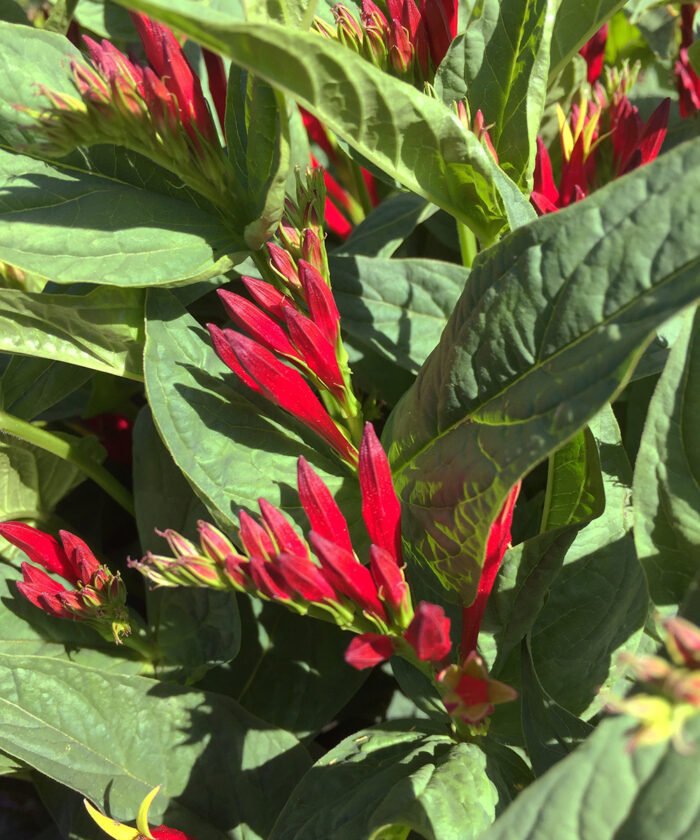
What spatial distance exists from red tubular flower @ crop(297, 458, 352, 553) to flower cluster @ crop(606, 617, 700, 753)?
0.80ft

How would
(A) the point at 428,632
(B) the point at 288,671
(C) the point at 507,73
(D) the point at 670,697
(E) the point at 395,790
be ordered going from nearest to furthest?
(D) the point at 670,697 < (A) the point at 428,632 < (E) the point at 395,790 < (C) the point at 507,73 < (B) the point at 288,671

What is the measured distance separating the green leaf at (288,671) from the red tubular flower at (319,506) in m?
0.36

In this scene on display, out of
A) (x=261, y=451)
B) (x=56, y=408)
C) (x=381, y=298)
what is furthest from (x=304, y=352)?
(x=56, y=408)

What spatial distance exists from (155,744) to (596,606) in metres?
0.41

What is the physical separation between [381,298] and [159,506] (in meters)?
0.31

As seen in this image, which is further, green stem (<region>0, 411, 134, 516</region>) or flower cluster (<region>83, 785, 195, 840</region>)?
green stem (<region>0, 411, 134, 516</region>)

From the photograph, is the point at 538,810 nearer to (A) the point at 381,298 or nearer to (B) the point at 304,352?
(B) the point at 304,352

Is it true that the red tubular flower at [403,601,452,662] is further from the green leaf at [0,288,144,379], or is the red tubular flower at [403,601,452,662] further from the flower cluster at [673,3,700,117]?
the flower cluster at [673,3,700,117]

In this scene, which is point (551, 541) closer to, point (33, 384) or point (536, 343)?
point (536, 343)

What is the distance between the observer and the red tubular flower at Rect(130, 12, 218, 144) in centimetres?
66

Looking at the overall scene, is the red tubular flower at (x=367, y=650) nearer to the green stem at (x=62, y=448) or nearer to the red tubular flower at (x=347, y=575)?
the red tubular flower at (x=347, y=575)

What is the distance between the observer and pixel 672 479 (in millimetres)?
558

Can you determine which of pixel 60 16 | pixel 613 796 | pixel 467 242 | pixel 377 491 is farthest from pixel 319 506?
pixel 60 16

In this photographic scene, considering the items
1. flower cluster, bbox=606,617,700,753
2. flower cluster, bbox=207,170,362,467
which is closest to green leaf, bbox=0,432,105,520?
flower cluster, bbox=207,170,362,467
